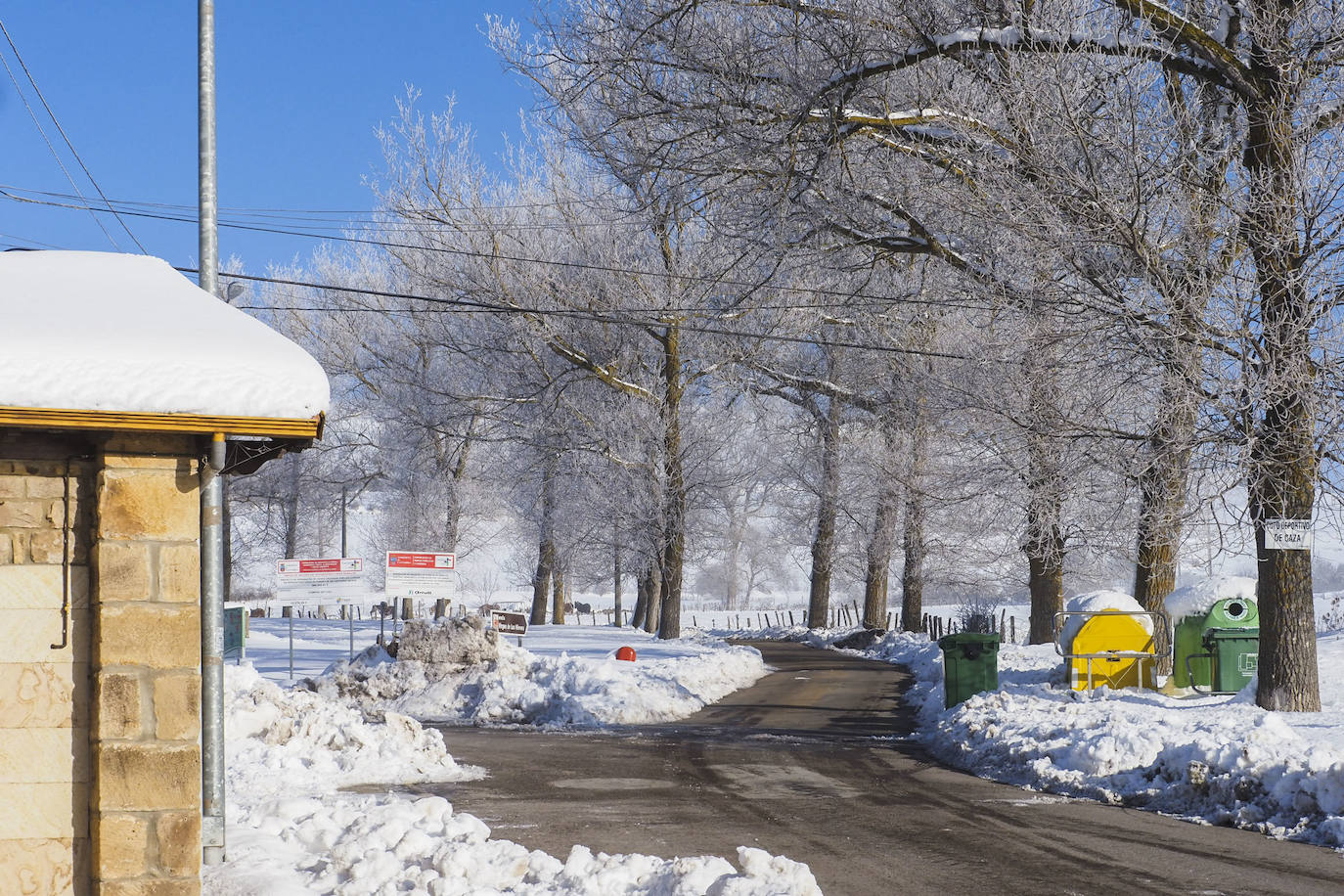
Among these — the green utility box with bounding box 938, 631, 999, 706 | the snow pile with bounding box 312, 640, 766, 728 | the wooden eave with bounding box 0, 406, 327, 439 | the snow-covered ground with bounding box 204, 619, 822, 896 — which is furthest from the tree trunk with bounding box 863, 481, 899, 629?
the wooden eave with bounding box 0, 406, 327, 439

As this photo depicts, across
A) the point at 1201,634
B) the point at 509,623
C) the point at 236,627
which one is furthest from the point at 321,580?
the point at 1201,634

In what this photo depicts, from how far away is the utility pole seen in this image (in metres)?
7.52

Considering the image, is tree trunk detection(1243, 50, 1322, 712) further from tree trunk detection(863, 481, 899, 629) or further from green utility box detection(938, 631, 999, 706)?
tree trunk detection(863, 481, 899, 629)

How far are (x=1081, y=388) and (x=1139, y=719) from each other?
4813 mm

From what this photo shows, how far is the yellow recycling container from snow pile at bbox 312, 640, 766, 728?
5.68 meters

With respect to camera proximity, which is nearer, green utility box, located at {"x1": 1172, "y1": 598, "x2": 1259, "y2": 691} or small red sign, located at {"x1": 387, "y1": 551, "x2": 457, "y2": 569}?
green utility box, located at {"x1": 1172, "y1": 598, "x2": 1259, "y2": 691}

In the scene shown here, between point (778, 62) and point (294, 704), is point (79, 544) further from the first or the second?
point (778, 62)

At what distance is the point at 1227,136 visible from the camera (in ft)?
49.7

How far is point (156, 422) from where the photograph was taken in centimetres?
580

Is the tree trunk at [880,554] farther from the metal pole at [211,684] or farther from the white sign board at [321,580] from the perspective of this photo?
the metal pole at [211,684]

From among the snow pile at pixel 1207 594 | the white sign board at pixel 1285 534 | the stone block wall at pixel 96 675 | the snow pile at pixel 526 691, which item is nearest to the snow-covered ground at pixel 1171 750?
the snow pile at pixel 1207 594

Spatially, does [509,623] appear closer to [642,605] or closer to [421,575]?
[421,575]

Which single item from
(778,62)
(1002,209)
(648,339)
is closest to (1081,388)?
(1002,209)

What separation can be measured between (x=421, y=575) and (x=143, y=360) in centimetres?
1694
